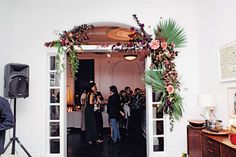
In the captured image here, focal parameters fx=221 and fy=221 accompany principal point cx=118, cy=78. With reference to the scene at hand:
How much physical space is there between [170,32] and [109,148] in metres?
3.25

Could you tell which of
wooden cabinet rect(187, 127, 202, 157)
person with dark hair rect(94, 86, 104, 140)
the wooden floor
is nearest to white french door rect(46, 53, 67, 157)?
the wooden floor

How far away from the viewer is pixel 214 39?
152 inches

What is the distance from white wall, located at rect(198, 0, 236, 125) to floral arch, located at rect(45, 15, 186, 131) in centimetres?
47

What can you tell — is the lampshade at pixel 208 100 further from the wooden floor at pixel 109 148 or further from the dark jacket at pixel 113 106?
the dark jacket at pixel 113 106

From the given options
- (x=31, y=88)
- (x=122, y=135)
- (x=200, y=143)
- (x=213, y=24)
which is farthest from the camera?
(x=122, y=135)

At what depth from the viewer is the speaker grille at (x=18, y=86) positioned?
12.6 ft

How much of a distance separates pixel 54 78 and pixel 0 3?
1.71 meters

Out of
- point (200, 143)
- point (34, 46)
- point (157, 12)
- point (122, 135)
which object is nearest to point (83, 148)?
point (122, 135)

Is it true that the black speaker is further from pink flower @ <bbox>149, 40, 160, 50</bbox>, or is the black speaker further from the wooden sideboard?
the wooden sideboard

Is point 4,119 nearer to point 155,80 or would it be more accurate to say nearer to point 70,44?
point 70,44

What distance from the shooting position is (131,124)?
23.9 ft

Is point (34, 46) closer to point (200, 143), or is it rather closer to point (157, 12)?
point (157, 12)

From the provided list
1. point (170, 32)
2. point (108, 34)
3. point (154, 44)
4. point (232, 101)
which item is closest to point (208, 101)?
point (232, 101)

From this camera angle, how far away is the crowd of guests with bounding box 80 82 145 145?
594 centimetres
